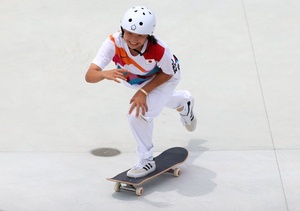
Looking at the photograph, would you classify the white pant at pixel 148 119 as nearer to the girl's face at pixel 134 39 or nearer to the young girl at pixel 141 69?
the young girl at pixel 141 69

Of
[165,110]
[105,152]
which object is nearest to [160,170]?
[105,152]

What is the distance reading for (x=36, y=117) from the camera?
312 inches

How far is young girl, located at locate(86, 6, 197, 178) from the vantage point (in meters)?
5.78

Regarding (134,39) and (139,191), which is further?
(139,191)

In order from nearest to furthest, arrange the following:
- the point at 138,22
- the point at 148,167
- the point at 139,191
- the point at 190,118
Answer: the point at 138,22 < the point at 139,191 < the point at 148,167 < the point at 190,118

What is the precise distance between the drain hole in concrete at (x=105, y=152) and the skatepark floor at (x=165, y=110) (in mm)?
74

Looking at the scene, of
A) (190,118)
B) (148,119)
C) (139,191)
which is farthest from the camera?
(190,118)

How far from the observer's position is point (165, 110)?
8.17 metres

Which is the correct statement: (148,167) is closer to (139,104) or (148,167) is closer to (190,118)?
(139,104)

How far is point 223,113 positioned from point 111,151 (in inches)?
63.2

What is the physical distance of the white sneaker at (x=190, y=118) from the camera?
284 inches

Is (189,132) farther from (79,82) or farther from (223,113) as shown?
(79,82)

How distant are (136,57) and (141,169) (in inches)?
41.7

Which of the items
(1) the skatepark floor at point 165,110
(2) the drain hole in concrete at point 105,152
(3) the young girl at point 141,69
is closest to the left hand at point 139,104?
(3) the young girl at point 141,69
